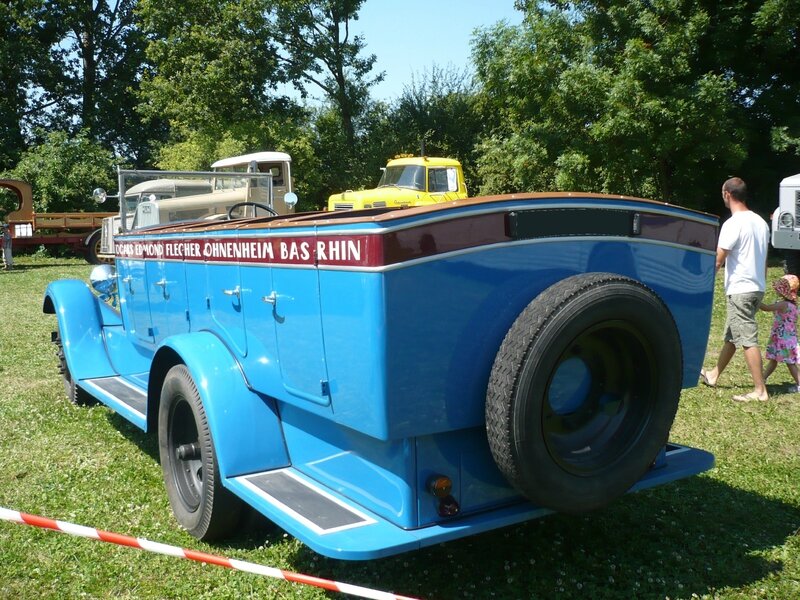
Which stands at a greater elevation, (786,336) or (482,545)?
(786,336)

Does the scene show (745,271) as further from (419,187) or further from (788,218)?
(419,187)

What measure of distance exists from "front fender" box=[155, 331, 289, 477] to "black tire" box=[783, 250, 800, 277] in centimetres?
1093

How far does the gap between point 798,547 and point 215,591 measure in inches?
104

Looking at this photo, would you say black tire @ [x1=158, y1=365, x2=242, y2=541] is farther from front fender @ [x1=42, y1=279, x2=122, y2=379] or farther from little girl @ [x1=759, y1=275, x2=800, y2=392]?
little girl @ [x1=759, y1=275, x2=800, y2=392]

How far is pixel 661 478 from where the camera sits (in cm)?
321

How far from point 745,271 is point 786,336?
0.80 metres

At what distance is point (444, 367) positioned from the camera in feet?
8.68

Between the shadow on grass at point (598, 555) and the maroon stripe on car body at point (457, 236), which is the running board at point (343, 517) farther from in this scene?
the maroon stripe on car body at point (457, 236)

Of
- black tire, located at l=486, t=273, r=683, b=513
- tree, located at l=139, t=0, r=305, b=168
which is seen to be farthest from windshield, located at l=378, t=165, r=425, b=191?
black tire, located at l=486, t=273, r=683, b=513

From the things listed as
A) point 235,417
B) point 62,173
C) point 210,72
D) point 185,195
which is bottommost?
point 235,417

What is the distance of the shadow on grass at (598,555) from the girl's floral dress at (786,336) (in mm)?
2686

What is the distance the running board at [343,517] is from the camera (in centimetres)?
258

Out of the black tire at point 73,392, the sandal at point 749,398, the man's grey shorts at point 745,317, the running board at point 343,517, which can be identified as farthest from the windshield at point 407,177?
the running board at point 343,517

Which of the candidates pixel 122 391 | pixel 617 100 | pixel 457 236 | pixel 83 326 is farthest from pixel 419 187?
pixel 457 236
